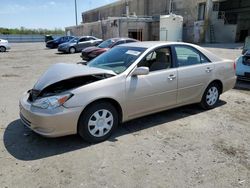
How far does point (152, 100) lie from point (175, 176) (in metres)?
1.58

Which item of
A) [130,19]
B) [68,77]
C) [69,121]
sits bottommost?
[69,121]

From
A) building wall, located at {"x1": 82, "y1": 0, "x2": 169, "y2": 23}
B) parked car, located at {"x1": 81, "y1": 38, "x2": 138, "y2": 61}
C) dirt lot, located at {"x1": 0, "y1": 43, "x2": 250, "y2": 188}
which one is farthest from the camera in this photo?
building wall, located at {"x1": 82, "y1": 0, "x2": 169, "y2": 23}

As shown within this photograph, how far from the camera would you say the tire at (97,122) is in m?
3.62

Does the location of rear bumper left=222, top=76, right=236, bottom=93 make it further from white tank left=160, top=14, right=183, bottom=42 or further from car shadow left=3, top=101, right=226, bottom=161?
white tank left=160, top=14, right=183, bottom=42

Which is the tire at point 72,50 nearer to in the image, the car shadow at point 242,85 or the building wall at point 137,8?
the car shadow at point 242,85

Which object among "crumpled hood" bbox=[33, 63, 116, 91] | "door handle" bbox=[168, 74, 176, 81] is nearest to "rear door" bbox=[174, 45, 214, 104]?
"door handle" bbox=[168, 74, 176, 81]

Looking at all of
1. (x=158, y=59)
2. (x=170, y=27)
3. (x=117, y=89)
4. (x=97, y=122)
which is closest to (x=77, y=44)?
(x=170, y=27)

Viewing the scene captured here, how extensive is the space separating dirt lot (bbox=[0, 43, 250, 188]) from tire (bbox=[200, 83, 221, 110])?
389mm

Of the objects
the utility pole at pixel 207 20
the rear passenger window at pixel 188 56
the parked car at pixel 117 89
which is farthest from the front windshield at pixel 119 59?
the utility pole at pixel 207 20

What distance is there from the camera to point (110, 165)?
321 cm

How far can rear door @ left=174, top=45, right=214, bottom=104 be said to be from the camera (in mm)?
4656

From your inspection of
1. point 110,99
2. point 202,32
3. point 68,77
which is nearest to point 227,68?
point 110,99

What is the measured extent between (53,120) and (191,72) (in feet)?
9.13

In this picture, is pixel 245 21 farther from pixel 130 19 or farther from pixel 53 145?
pixel 53 145
